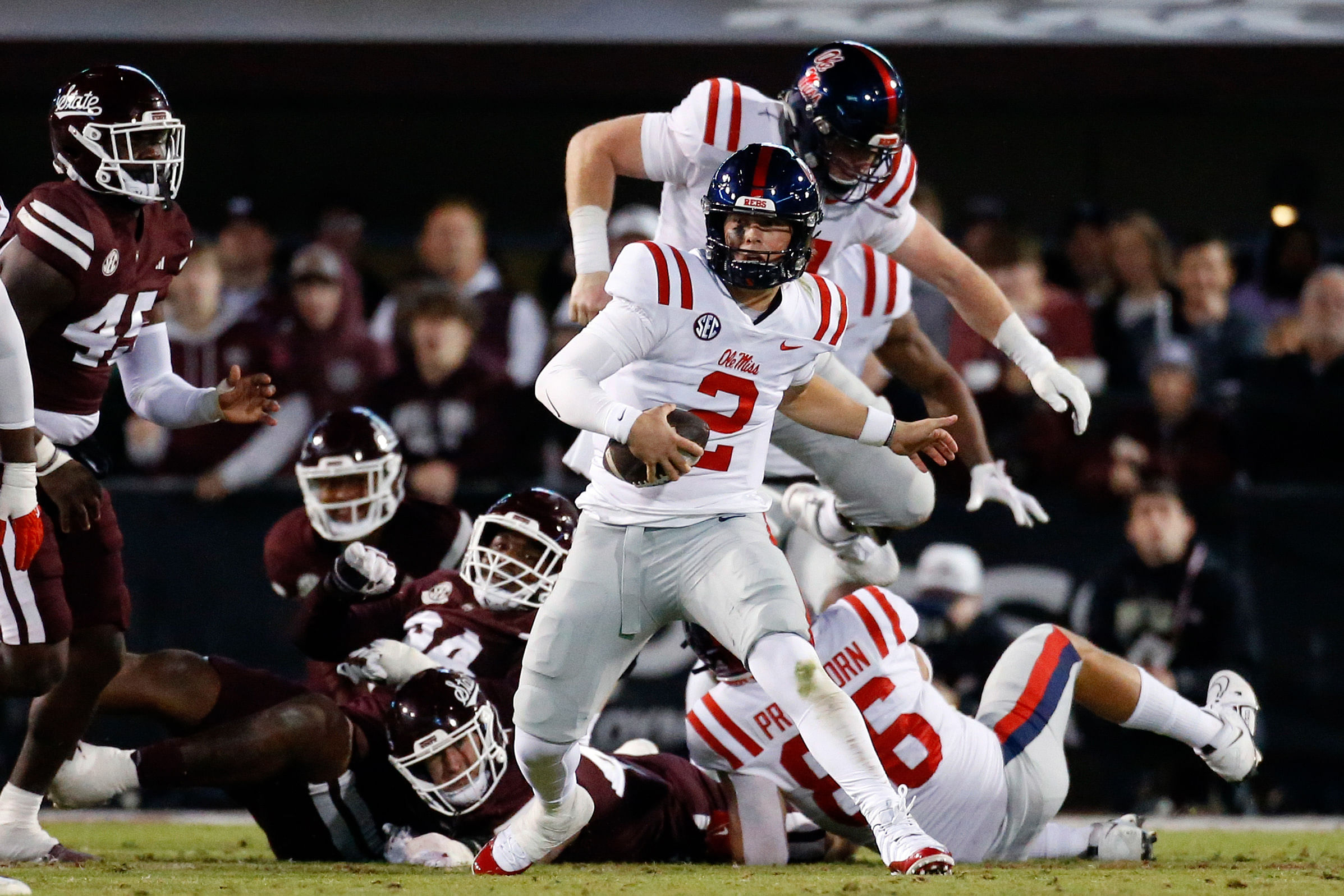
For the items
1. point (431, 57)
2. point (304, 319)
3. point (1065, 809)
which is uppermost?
point (431, 57)

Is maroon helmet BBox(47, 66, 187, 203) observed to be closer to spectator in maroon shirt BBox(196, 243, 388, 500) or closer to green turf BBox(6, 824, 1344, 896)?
green turf BBox(6, 824, 1344, 896)

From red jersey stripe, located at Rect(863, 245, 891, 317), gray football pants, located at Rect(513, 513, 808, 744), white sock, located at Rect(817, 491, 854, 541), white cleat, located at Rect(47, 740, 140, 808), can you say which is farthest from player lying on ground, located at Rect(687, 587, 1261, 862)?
white cleat, located at Rect(47, 740, 140, 808)

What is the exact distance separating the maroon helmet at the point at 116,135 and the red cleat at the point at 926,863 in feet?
8.05

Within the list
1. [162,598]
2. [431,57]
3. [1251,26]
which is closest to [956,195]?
[1251,26]

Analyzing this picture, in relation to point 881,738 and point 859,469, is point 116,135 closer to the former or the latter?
point 859,469

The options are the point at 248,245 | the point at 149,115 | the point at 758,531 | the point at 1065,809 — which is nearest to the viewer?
the point at 758,531

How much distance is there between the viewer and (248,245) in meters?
8.12

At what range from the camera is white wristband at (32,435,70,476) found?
417 centimetres

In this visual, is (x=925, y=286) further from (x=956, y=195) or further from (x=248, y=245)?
(x=248, y=245)

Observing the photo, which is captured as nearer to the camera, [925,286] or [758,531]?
[758,531]

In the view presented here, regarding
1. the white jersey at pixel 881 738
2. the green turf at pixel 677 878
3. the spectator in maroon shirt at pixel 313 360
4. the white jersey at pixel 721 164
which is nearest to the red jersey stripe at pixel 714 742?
the white jersey at pixel 881 738

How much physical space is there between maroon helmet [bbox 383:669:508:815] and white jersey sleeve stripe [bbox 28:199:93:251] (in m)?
1.35

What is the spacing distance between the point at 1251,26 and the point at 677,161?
4.49m

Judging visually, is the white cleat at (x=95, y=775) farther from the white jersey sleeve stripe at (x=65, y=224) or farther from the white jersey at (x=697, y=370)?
the white jersey at (x=697, y=370)
